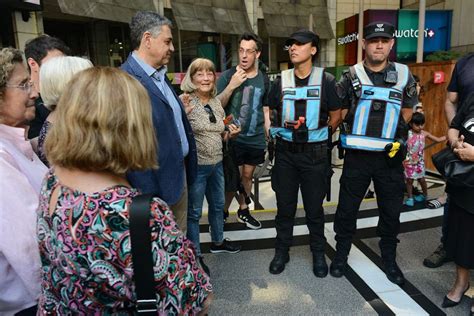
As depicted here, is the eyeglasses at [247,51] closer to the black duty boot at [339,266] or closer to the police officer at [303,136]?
the police officer at [303,136]

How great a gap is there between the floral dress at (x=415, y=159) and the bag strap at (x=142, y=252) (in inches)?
160

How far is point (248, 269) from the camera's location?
3.04m

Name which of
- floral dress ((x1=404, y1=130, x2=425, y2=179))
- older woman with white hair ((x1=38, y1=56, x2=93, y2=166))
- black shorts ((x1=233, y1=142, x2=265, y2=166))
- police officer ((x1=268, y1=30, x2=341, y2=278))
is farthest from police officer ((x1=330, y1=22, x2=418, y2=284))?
older woman with white hair ((x1=38, y1=56, x2=93, y2=166))

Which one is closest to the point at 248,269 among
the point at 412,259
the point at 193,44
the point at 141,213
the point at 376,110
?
the point at 412,259

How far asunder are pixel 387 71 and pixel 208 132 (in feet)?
4.75

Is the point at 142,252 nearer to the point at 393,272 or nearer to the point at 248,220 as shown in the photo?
the point at 393,272

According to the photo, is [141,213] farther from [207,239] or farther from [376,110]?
[207,239]

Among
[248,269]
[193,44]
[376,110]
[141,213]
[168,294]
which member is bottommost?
[248,269]

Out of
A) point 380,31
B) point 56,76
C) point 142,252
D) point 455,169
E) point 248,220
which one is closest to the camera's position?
point 142,252

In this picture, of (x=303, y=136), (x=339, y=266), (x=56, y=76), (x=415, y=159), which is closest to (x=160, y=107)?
(x=56, y=76)

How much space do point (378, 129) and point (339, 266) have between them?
3.80 ft

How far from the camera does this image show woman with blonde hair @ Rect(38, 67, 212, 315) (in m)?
0.96

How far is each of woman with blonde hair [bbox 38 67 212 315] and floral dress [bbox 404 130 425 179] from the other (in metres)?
3.95

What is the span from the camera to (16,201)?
1238 mm
